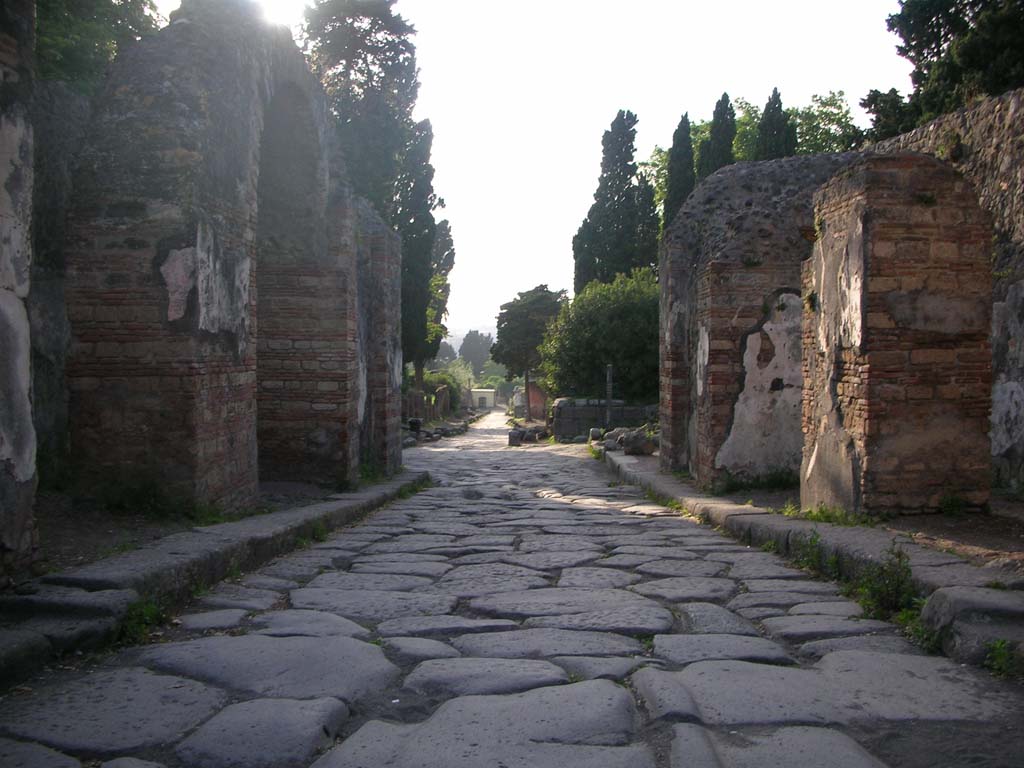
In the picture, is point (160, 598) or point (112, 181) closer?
point (160, 598)

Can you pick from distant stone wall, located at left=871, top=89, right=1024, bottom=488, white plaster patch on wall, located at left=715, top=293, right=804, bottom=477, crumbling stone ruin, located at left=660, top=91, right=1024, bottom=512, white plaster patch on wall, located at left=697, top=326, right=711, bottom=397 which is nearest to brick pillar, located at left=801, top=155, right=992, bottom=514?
crumbling stone ruin, located at left=660, top=91, right=1024, bottom=512

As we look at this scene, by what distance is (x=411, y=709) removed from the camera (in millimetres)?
2701

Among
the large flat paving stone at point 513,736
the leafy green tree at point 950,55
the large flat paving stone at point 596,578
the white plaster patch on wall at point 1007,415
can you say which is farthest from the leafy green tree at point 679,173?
the large flat paving stone at point 513,736

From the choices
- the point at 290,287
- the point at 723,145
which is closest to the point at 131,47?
the point at 290,287

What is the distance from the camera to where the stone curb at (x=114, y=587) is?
118 inches

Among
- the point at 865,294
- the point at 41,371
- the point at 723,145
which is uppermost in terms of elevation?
the point at 723,145

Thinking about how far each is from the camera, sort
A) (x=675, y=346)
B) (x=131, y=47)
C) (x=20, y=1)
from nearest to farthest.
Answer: (x=20, y=1)
(x=131, y=47)
(x=675, y=346)

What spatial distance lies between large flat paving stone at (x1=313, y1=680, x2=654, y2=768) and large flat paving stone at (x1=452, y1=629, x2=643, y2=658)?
1.52 feet

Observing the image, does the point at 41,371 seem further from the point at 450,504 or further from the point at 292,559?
the point at 450,504

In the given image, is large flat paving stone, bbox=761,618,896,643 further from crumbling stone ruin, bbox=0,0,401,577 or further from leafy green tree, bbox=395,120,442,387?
leafy green tree, bbox=395,120,442,387

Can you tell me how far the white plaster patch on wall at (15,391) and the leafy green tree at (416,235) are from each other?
22.5 meters

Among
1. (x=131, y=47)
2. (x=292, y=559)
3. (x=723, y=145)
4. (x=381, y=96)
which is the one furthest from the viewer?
(x=723, y=145)

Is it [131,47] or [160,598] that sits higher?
[131,47]

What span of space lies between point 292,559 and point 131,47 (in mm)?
3348
